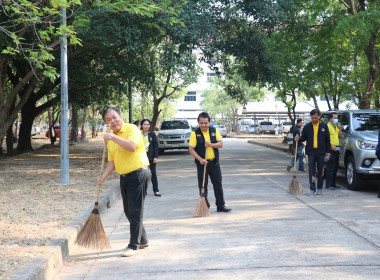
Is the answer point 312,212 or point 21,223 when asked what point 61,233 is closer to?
point 21,223

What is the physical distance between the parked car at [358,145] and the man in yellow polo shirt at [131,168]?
6.68 m

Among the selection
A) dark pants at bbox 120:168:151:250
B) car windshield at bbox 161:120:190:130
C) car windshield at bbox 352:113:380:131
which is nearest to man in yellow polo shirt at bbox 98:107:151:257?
dark pants at bbox 120:168:151:250

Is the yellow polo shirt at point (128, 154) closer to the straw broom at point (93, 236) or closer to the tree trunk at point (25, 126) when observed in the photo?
the straw broom at point (93, 236)

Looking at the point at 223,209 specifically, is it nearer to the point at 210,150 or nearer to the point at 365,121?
the point at 210,150

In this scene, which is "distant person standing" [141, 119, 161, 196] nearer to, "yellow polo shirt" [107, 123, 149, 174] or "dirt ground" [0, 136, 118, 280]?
"dirt ground" [0, 136, 118, 280]

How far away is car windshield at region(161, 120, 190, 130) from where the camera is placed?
91.9 ft

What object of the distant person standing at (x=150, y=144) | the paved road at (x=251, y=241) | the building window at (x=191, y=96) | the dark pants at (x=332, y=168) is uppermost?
the building window at (x=191, y=96)

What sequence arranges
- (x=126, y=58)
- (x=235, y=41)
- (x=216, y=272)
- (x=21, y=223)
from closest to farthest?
(x=216, y=272), (x=21, y=223), (x=235, y=41), (x=126, y=58)

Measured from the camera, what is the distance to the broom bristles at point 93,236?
6395mm

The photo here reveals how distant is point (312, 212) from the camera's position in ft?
29.0

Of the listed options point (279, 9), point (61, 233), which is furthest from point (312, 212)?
point (279, 9)

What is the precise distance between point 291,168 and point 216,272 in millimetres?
12467

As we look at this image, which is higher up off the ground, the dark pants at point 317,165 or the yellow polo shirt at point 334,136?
the yellow polo shirt at point 334,136

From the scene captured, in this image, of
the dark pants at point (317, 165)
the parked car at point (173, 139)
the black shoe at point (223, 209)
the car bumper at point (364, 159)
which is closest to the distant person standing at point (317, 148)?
the dark pants at point (317, 165)
